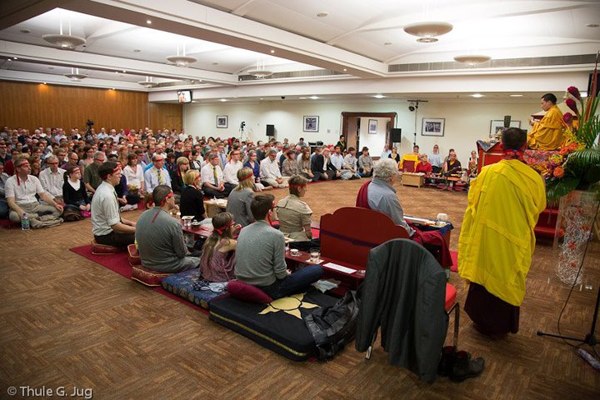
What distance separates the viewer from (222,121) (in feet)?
72.4

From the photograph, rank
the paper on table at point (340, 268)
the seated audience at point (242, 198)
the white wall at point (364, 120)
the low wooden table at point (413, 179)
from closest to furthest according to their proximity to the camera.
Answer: the paper on table at point (340, 268) < the seated audience at point (242, 198) < the low wooden table at point (413, 179) < the white wall at point (364, 120)

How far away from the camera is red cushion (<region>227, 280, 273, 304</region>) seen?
131 inches

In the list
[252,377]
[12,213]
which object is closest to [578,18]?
[252,377]

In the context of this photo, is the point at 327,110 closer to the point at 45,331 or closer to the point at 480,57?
the point at 480,57

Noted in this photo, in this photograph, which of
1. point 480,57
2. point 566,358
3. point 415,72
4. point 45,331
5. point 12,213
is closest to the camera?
point 566,358

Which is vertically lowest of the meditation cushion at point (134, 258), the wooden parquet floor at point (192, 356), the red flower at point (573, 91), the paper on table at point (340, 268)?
the wooden parquet floor at point (192, 356)

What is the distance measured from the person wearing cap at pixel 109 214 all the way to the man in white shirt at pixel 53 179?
2896mm

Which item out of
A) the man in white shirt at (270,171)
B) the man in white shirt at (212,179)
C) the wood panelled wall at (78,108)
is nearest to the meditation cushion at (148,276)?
the man in white shirt at (212,179)

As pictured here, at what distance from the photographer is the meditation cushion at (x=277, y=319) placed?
116 inches

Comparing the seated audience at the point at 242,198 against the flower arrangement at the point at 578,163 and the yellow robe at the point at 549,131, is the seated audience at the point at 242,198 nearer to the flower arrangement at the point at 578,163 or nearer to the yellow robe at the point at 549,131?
the flower arrangement at the point at 578,163

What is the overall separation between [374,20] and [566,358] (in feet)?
23.5

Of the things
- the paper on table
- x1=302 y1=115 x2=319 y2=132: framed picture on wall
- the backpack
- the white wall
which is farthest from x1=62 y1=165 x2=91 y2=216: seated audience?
x1=302 y1=115 x2=319 y2=132: framed picture on wall

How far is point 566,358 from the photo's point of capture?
121 inches

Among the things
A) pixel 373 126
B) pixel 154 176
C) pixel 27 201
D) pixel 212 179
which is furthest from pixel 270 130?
pixel 27 201
